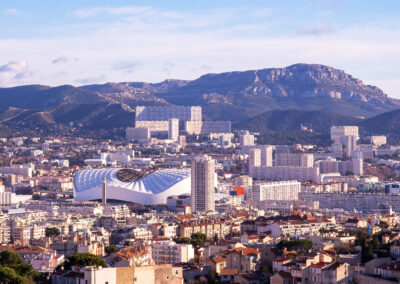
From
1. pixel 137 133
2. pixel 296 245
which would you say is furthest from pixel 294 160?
pixel 296 245

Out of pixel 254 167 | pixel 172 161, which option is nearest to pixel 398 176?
pixel 254 167

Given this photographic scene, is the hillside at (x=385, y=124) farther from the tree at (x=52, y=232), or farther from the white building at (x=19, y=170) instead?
the tree at (x=52, y=232)

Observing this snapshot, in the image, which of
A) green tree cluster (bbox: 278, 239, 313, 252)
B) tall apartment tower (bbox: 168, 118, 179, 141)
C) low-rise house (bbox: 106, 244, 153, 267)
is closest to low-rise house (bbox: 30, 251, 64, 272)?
low-rise house (bbox: 106, 244, 153, 267)

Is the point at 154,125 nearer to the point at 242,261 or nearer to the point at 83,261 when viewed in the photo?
the point at 242,261

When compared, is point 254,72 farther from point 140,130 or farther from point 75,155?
point 75,155

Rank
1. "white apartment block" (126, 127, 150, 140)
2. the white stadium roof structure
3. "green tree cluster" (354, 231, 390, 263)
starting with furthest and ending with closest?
"white apartment block" (126, 127, 150, 140)
the white stadium roof structure
"green tree cluster" (354, 231, 390, 263)

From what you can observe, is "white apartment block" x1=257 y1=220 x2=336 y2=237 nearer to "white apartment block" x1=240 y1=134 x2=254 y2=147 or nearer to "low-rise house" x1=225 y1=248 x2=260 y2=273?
"low-rise house" x1=225 y1=248 x2=260 y2=273
